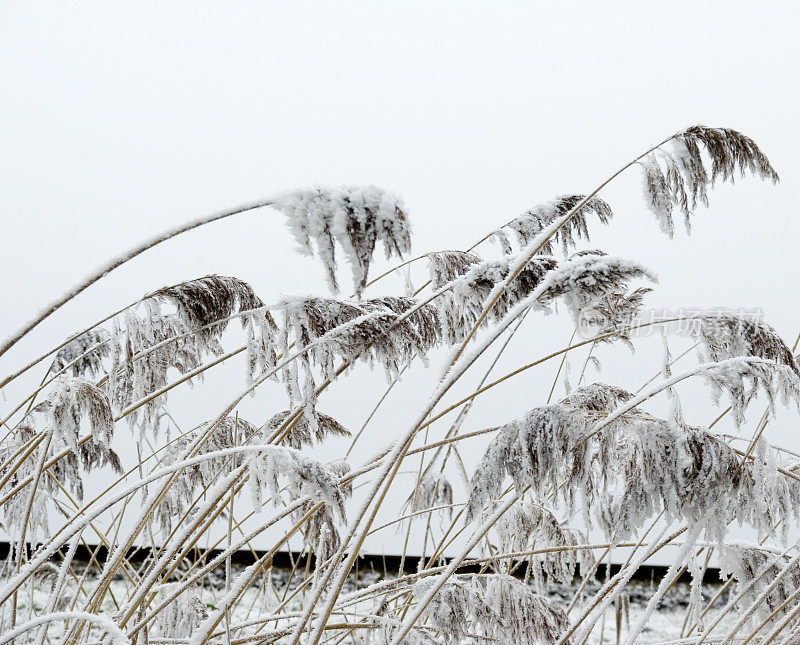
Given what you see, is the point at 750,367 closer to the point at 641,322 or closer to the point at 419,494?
the point at 641,322

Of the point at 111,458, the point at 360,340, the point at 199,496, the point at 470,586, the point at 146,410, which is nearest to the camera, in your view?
the point at 360,340

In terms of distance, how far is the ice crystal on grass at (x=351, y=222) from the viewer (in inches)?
30.1

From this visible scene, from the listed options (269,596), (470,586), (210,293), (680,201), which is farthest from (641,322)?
(269,596)

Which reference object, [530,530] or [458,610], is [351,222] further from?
[530,530]

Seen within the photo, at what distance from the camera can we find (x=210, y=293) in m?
1.16

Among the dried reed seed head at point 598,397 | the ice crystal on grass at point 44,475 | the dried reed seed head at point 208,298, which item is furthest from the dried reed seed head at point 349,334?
the ice crystal on grass at point 44,475

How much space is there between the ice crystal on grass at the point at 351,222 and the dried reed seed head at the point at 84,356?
905 millimetres

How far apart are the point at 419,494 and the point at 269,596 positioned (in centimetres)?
49

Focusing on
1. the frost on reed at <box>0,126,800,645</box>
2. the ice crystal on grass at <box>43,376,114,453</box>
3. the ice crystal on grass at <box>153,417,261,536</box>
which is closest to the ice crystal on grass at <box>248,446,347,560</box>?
the frost on reed at <box>0,126,800,645</box>

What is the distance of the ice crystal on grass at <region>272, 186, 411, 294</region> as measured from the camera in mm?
766

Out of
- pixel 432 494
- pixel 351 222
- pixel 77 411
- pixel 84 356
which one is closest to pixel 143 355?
pixel 77 411

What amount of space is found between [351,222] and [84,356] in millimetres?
992

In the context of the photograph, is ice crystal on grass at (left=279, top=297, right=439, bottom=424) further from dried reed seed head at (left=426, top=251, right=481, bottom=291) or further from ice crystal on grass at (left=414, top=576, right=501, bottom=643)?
ice crystal on grass at (left=414, top=576, right=501, bottom=643)

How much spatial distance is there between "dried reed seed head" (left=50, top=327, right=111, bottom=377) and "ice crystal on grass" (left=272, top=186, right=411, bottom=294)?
90cm
